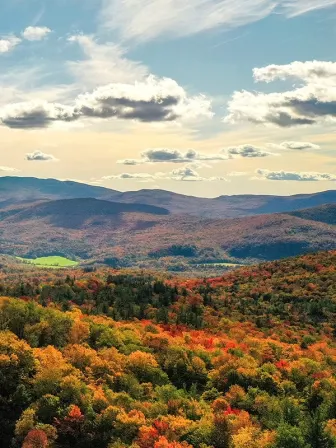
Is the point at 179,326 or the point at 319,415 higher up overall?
the point at 319,415

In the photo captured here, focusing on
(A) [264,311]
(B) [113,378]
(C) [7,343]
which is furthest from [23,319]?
(A) [264,311]

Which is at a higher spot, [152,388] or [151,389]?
[151,389]

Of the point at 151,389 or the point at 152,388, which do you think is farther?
the point at 152,388

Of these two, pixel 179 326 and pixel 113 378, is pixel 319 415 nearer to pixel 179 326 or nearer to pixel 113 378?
pixel 113 378

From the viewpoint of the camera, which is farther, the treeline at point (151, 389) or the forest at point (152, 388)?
the forest at point (152, 388)

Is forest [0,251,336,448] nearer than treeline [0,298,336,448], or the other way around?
treeline [0,298,336,448]

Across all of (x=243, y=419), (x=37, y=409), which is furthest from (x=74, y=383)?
(x=243, y=419)

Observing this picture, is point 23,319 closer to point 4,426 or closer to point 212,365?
point 4,426

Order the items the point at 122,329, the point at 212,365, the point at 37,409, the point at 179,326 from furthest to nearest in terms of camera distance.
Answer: the point at 179,326 → the point at 122,329 → the point at 212,365 → the point at 37,409

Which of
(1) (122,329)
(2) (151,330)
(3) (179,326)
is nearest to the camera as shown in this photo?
(1) (122,329)

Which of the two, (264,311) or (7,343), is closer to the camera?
(7,343)
